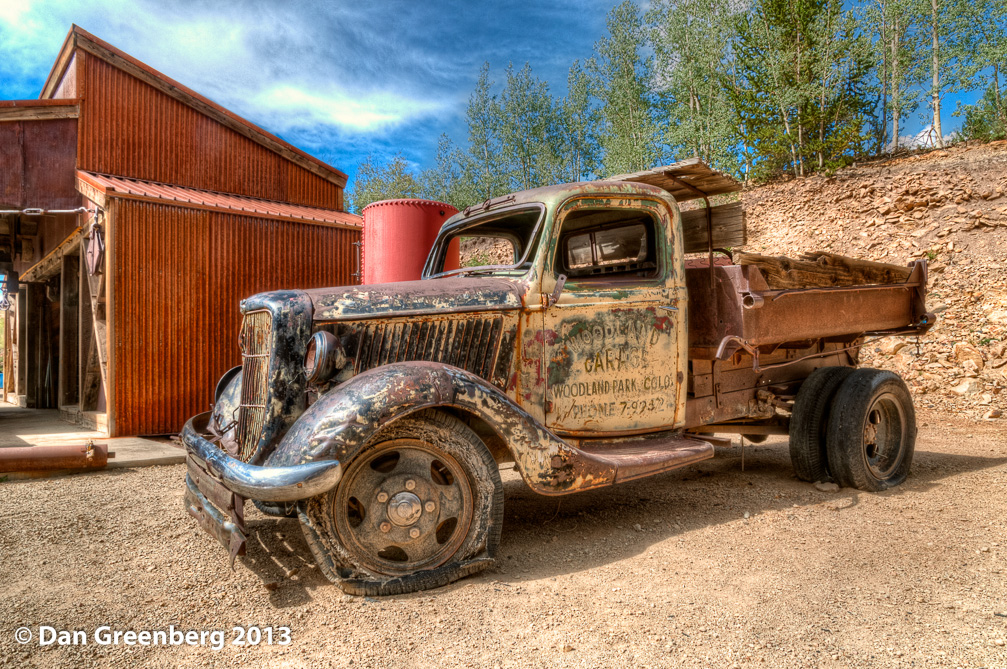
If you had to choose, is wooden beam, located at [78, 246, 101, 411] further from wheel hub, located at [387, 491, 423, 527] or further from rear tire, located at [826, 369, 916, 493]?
rear tire, located at [826, 369, 916, 493]

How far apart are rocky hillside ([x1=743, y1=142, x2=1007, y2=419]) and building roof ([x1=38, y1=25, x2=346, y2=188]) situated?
939cm

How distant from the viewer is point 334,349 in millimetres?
→ 2963

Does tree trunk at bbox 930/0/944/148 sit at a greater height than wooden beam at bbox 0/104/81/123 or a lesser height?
greater

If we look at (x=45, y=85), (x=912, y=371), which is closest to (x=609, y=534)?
(x=912, y=371)

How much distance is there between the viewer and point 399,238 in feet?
27.2

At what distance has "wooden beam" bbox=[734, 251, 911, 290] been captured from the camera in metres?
4.34

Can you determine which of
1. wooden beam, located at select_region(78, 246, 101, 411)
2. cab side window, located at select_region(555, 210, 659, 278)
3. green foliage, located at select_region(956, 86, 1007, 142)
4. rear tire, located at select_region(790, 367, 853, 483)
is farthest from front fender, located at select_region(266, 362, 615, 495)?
green foliage, located at select_region(956, 86, 1007, 142)

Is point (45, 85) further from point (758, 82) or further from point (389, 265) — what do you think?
point (758, 82)

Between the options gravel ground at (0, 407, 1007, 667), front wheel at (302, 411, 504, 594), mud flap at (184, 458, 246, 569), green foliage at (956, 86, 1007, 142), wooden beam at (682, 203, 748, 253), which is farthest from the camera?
green foliage at (956, 86, 1007, 142)

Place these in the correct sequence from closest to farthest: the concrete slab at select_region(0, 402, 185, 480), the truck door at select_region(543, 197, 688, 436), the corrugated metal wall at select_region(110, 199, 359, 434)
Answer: the truck door at select_region(543, 197, 688, 436)
the concrete slab at select_region(0, 402, 185, 480)
the corrugated metal wall at select_region(110, 199, 359, 434)

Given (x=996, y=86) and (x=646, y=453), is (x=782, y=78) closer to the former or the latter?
(x=996, y=86)

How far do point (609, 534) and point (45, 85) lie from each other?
1205 cm

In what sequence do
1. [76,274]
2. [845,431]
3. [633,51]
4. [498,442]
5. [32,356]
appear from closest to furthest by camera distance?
[498,442]
[845,431]
[76,274]
[32,356]
[633,51]

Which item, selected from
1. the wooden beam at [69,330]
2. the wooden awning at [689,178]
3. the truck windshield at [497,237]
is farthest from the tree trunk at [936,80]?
the wooden beam at [69,330]
